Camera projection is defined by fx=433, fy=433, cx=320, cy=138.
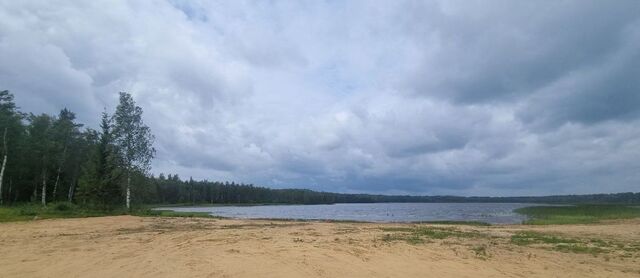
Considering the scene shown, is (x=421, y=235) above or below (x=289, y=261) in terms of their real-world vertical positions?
below

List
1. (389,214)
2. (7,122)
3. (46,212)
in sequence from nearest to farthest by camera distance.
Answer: (46,212) → (7,122) → (389,214)

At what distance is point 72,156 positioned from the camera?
57.9 metres

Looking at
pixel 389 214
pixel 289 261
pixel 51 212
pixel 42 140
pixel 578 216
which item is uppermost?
pixel 42 140

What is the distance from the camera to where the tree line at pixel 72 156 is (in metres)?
42.5

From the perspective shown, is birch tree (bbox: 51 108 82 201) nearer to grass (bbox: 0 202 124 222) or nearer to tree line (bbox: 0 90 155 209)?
tree line (bbox: 0 90 155 209)

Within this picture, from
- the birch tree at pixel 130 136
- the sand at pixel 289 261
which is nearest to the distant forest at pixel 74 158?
the birch tree at pixel 130 136

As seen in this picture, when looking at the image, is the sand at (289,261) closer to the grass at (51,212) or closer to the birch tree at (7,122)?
the grass at (51,212)

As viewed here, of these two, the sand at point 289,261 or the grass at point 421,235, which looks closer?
the sand at point 289,261

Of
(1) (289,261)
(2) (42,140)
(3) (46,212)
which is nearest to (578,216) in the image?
(1) (289,261)

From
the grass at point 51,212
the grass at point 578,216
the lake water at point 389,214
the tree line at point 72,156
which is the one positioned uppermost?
the tree line at point 72,156

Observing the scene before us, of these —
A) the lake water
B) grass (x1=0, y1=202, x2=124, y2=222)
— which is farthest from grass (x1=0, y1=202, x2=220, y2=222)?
the lake water

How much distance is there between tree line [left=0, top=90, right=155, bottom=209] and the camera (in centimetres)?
4250

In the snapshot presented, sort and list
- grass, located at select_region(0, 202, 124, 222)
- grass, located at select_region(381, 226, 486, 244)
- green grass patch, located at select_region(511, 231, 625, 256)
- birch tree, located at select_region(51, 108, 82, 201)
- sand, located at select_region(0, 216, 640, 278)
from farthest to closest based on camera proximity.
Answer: birch tree, located at select_region(51, 108, 82, 201), grass, located at select_region(0, 202, 124, 222), grass, located at select_region(381, 226, 486, 244), green grass patch, located at select_region(511, 231, 625, 256), sand, located at select_region(0, 216, 640, 278)

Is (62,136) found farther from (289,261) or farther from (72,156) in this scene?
(289,261)
